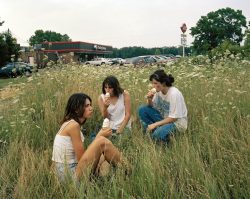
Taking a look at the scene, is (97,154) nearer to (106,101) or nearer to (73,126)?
(73,126)

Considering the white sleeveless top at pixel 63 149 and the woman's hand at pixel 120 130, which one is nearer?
the white sleeveless top at pixel 63 149

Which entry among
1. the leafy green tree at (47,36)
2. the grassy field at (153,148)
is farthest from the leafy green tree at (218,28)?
the grassy field at (153,148)

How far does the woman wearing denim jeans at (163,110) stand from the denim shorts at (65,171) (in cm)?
119

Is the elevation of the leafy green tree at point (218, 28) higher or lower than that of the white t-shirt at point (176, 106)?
higher

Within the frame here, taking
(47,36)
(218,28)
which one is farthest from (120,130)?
(47,36)

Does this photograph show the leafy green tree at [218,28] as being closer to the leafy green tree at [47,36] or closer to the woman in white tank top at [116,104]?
the leafy green tree at [47,36]

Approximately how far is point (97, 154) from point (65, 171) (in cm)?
41

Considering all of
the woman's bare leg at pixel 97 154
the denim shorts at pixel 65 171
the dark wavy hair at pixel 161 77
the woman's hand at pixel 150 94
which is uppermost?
the dark wavy hair at pixel 161 77

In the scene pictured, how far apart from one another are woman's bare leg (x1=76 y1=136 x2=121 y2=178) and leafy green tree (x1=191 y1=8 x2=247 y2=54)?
5807cm

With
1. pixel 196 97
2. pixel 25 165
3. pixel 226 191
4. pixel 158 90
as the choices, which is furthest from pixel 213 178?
pixel 196 97

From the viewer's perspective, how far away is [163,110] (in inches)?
221

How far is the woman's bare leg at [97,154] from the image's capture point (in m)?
3.76

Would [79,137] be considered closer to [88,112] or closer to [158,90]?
[88,112]

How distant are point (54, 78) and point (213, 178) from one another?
14.8 ft
